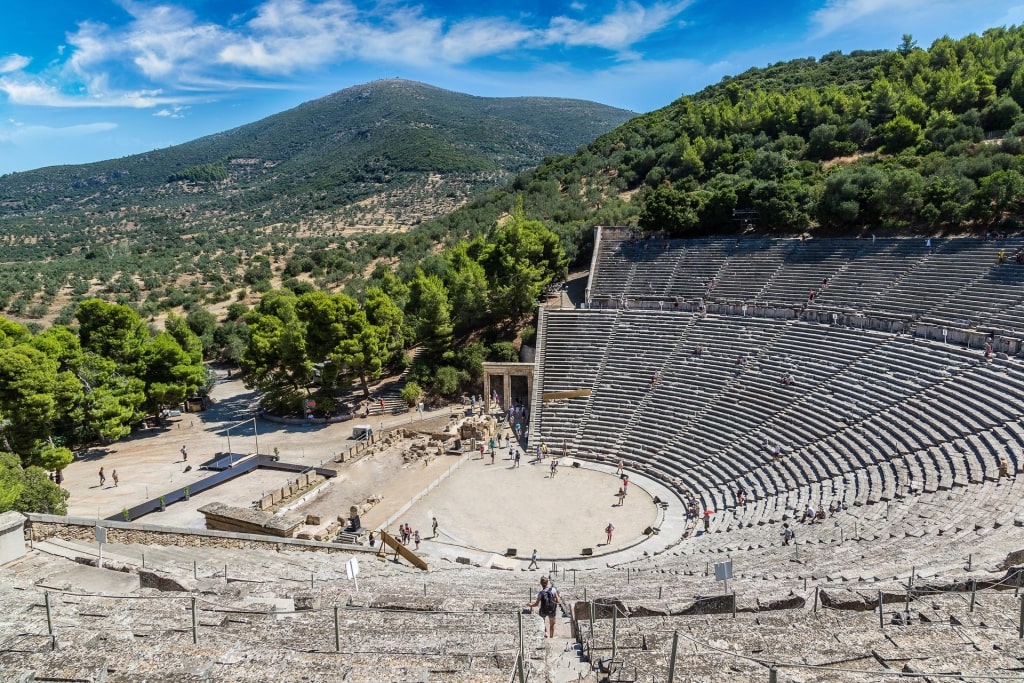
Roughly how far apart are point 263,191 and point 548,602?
12976cm

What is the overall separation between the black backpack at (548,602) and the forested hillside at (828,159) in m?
32.6

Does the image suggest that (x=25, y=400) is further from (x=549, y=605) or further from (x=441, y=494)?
(x=549, y=605)

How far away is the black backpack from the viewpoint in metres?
10.2

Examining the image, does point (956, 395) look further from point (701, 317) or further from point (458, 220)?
point (458, 220)

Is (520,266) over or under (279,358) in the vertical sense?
over

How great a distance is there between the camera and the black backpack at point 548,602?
403 inches

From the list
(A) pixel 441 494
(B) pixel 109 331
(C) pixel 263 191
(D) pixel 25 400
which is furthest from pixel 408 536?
(C) pixel 263 191

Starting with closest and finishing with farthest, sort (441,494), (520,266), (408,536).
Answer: (408,536) < (441,494) < (520,266)

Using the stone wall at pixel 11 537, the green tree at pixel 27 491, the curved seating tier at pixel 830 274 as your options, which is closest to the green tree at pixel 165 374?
the green tree at pixel 27 491

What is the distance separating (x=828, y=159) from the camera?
159 ft

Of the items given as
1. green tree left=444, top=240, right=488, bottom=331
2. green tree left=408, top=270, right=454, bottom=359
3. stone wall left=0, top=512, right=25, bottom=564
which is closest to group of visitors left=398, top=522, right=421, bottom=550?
stone wall left=0, top=512, right=25, bottom=564

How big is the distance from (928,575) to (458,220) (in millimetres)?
58797

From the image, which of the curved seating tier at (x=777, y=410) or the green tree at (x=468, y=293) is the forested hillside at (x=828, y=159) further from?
the curved seating tier at (x=777, y=410)

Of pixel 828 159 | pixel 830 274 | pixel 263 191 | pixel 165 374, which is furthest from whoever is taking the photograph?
pixel 263 191
